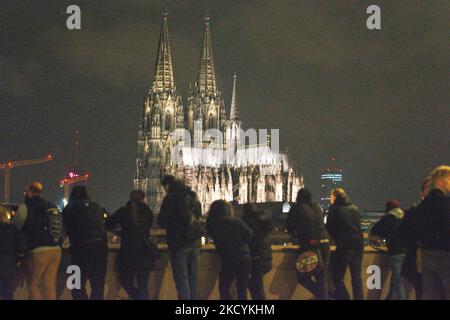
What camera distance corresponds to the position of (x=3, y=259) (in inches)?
399

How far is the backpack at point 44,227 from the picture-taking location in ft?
33.6

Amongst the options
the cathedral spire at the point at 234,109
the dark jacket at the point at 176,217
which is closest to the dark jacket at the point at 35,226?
the dark jacket at the point at 176,217

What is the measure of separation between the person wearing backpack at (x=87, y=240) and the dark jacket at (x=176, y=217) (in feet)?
2.62

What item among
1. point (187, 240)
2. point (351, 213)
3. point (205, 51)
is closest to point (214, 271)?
point (187, 240)

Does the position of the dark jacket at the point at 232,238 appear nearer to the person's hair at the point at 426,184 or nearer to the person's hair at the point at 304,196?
the person's hair at the point at 304,196

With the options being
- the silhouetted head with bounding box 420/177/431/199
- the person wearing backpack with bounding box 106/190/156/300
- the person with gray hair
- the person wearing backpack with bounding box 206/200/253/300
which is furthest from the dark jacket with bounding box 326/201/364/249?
the person wearing backpack with bounding box 106/190/156/300

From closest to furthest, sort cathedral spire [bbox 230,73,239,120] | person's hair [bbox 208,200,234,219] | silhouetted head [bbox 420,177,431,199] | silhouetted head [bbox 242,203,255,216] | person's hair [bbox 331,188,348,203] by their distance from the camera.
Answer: silhouetted head [bbox 420,177,431,199], person's hair [bbox 208,200,234,219], person's hair [bbox 331,188,348,203], silhouetted head [bbox 242,203,255,216], cathedral spire [bbox 230,73,239,120]

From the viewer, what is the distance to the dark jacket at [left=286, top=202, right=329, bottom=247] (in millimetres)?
10719

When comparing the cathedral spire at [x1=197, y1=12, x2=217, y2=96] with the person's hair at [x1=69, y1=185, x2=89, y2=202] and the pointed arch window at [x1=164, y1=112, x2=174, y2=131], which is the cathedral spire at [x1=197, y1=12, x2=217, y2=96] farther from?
the person's hair at [x1=69, y1=185, x2=89, y2=202]

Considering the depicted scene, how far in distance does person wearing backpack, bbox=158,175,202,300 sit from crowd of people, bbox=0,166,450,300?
13 millimetres

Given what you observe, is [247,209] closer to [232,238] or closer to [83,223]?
[232,238]
